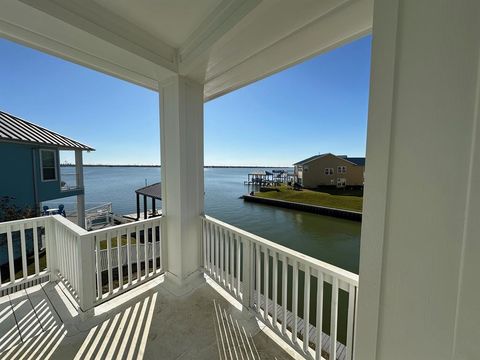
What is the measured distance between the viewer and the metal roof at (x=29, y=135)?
522cm

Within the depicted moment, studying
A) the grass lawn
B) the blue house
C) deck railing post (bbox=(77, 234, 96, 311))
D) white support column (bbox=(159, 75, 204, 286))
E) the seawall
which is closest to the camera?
deck railing post (bbox=(77, 234, 96, 311))

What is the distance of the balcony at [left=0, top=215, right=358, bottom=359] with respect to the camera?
157 centimetres

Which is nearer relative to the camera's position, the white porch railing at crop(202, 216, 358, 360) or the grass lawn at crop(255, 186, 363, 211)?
the white porch railing at crop(202, 216, 358, 360)

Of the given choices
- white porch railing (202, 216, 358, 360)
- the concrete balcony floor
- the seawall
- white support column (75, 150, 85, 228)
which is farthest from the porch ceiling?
the seawall

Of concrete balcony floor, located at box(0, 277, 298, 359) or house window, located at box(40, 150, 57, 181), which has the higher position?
house window, located at box(40, 150, 57, 181)

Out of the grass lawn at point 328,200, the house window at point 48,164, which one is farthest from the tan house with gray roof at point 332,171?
the house window at point 48,164

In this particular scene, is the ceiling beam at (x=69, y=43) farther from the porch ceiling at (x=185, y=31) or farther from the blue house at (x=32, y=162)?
the blue house at (x=32, y=162)

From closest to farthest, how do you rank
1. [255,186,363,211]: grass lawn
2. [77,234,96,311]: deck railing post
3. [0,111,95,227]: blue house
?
[77,234,96,311]: deck railing post < [0,111,95,227]: blue house < [255,186,363,211]: grass lawn

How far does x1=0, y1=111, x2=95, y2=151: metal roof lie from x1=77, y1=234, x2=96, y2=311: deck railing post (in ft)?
18.4

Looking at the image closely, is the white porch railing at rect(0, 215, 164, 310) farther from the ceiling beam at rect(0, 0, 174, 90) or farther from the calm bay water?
the calm bay water

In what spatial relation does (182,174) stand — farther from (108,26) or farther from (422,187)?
(422,187)

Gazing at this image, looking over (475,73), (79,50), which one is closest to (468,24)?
(475,73)

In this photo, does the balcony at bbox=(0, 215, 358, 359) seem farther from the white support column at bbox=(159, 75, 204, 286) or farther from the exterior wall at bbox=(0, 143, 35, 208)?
the exterior wall at bbox=(0, 143, 35, 208)

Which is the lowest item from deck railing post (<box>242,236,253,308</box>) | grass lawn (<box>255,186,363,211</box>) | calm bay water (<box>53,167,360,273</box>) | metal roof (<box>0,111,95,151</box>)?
calm bay water (<box>53,167,360,273</box>)
